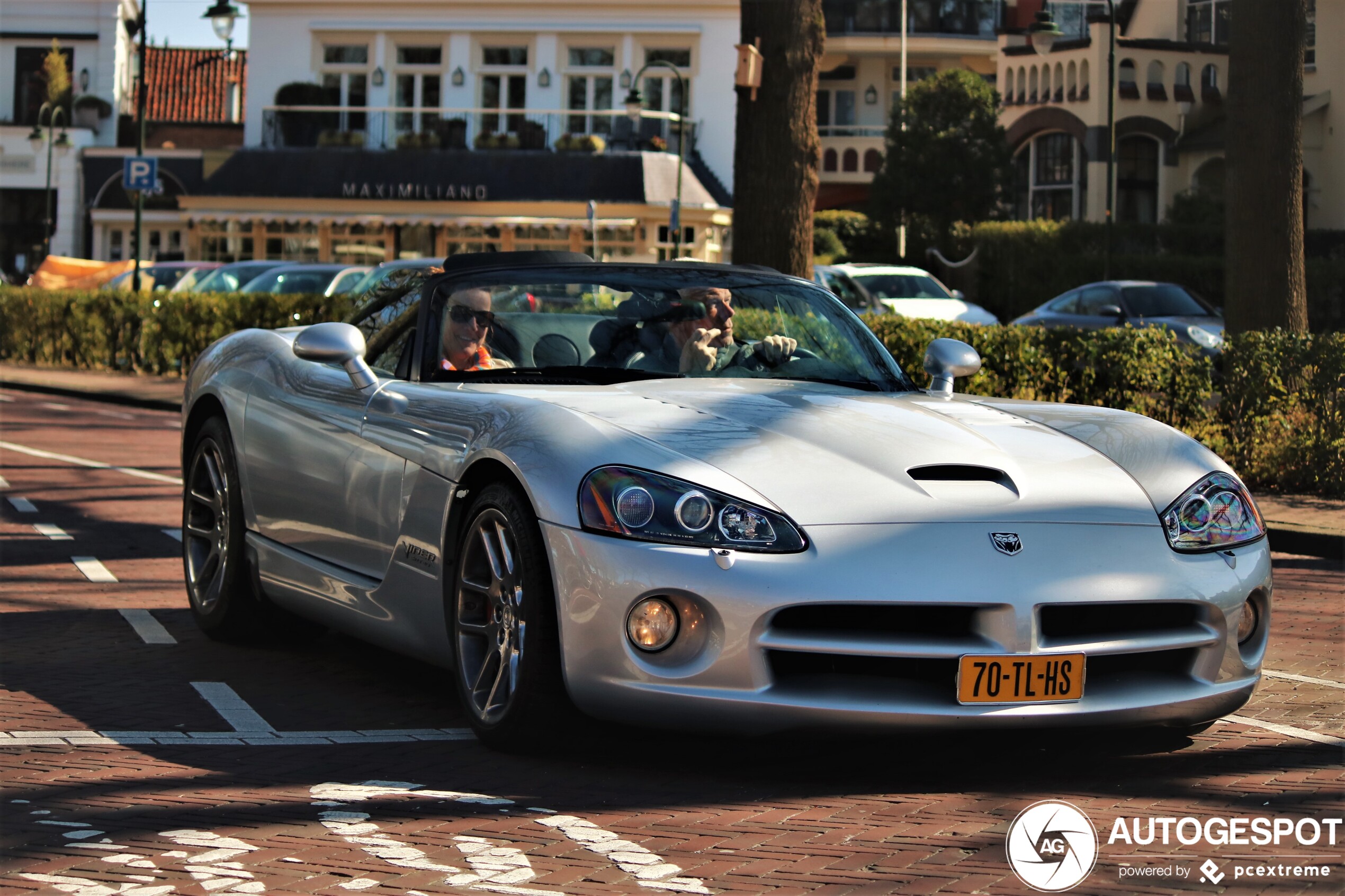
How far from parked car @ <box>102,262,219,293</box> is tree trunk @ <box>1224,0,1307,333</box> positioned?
68.9ft

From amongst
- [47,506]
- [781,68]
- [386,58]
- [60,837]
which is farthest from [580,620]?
[386,58]

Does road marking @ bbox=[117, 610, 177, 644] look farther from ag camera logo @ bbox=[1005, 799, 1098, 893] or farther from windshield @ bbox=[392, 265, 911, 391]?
ag camera logo @ bbox=[1005, 799, 1098, 893]

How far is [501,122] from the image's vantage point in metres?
50.6

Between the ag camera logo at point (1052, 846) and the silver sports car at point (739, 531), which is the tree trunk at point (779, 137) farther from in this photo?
the ag camera logo at point (1052, 846)

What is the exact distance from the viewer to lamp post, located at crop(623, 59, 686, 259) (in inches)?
1540

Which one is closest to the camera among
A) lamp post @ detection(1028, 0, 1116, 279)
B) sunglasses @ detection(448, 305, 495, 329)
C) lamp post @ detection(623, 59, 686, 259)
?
sunglasses @ detection(448, 305, 495, 329)

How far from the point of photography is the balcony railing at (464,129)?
48750mm

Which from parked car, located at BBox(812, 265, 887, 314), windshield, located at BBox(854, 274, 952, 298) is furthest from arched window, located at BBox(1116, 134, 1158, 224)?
parked car, located at BBox(812, 265, 887, 314)

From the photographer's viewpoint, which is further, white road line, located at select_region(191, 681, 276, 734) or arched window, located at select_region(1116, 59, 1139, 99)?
arched window, located at select_region(1116, 59, 1139, 99)

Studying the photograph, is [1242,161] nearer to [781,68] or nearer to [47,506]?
[781,68]

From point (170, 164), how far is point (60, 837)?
5331cm

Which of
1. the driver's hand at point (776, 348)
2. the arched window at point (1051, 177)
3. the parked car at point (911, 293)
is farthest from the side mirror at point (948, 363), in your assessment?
the arched window at point (1051, 177)

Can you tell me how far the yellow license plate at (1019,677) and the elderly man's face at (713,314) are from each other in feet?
6.18

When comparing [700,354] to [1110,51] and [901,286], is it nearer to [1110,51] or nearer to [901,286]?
[901,286]
